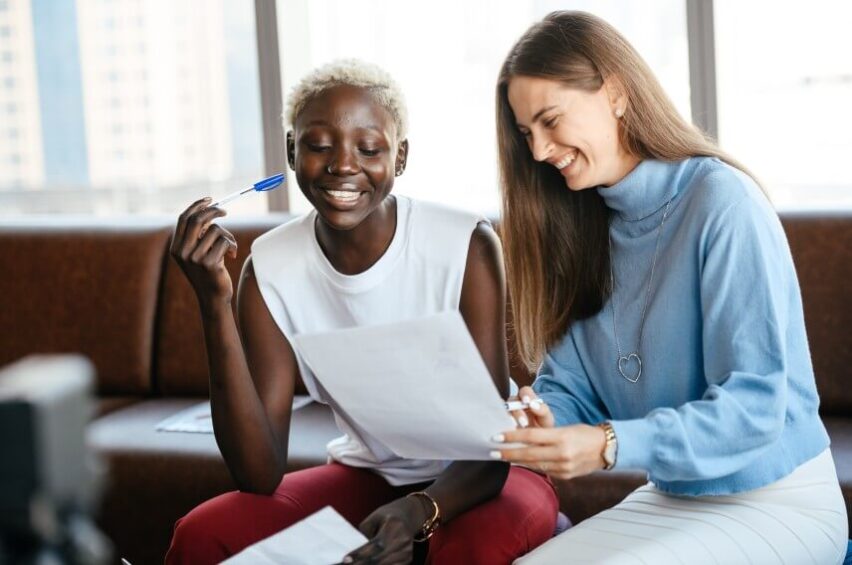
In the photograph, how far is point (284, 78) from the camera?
3459 mm

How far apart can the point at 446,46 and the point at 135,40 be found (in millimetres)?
1062

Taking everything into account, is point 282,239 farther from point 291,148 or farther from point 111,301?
point 111,301

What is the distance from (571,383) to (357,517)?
391 mm

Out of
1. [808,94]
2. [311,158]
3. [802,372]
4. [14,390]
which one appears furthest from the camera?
[808,94]

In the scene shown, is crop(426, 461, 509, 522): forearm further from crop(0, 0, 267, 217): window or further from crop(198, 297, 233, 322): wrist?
crop(0, 0, 267, 217): window

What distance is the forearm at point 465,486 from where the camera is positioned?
5.22 feet

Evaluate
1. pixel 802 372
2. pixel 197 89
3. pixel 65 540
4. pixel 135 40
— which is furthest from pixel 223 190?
pixel 65 540

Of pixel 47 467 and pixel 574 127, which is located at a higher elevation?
pixel 574 127

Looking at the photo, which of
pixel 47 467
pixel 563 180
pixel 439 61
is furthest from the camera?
pixel 439 61

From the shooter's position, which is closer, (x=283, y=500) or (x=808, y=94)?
(x=283, y=500)

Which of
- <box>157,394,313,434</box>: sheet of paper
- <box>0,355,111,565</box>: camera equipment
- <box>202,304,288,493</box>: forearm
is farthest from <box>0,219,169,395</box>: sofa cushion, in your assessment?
<box>0,355,111,565</box>: camera equipment

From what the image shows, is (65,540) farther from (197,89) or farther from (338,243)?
(197,89)

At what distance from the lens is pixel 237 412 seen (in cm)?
165

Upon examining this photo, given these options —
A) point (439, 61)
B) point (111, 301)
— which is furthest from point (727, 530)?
point (439, 61)
